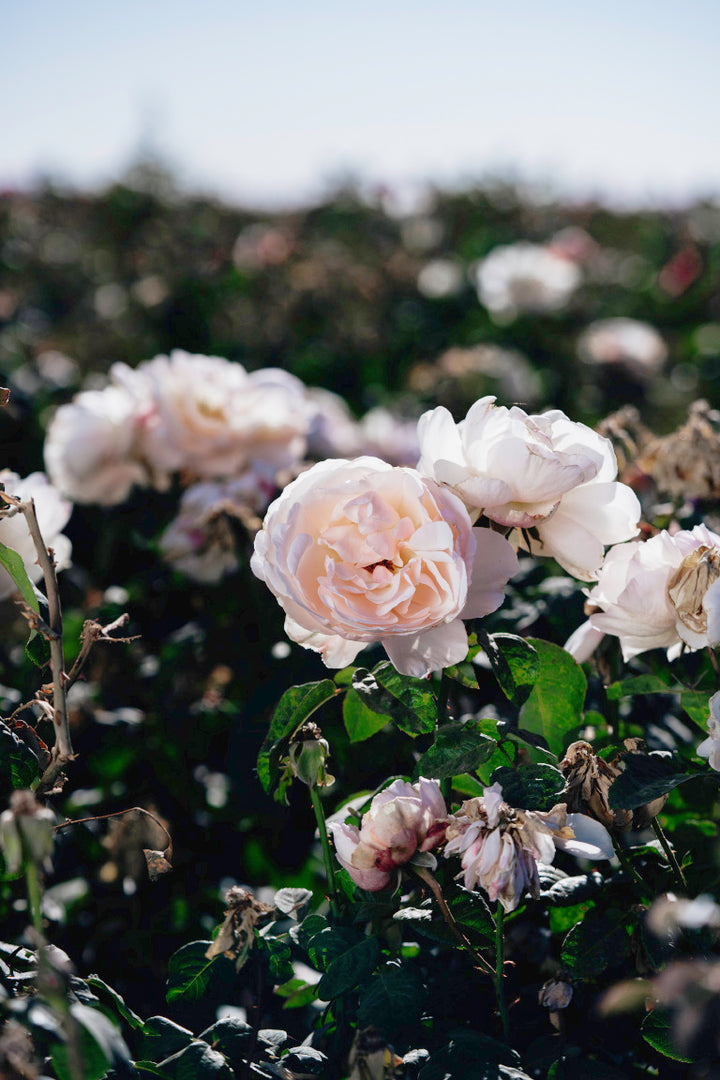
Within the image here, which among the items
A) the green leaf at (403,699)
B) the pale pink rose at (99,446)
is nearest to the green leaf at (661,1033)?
the green leaf at (403,699)

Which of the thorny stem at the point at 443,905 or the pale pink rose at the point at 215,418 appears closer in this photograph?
the thorny stem at the point at 443,905

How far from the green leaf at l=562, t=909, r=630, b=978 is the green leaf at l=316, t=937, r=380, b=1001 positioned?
0.15m

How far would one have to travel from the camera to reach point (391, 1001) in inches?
27.0

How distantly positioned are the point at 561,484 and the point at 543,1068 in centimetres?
43

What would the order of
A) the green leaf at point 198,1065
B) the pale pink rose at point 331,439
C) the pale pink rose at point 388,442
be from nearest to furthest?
1. the green leaf at point 198,1065
2. the pale pink rose at point 331,439
3. the pale pink rose at point 388,442

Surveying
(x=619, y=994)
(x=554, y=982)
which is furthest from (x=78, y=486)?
(x=619, y=994)

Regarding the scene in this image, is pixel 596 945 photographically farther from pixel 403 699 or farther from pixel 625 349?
pixel 625 349

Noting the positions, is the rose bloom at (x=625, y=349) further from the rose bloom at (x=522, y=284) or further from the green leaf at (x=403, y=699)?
the green leaf at (x=403, y=699)

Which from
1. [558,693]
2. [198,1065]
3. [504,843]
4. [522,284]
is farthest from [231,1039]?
[522,284]

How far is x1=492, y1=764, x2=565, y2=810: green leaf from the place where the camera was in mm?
676

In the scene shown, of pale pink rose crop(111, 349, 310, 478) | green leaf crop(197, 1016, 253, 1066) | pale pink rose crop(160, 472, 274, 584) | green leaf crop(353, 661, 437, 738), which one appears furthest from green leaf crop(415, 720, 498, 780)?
pale pink rose crop(111, 349, 310, 478)

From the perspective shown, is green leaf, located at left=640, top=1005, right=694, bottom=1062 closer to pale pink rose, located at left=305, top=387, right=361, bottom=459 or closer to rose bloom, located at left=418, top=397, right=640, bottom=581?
rose bloom, located at left=418, top=397, right=640, bottom=581

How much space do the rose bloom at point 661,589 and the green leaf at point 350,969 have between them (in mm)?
304

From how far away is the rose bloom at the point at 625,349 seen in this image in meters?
3.14
